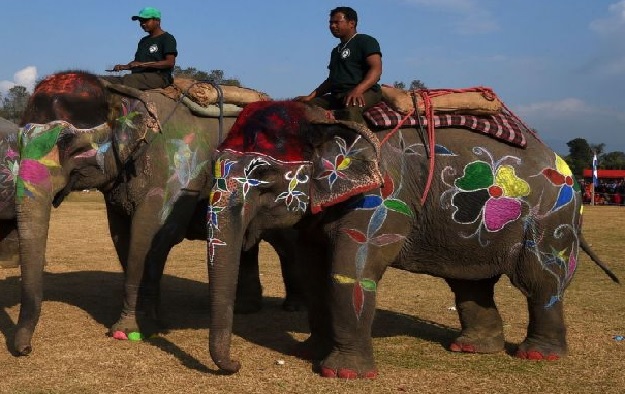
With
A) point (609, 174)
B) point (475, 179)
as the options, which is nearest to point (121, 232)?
point (475, 179)

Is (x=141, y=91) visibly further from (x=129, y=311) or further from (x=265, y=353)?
(x=265, y=353)

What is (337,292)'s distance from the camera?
5.91 meters

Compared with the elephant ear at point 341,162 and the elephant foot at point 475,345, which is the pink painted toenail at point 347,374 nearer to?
the elephant ear at point 341,162

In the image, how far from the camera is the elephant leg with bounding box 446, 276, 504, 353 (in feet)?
22.9

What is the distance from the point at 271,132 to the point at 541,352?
2.83 m

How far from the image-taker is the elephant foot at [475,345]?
692cm

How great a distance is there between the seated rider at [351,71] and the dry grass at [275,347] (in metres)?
2.01

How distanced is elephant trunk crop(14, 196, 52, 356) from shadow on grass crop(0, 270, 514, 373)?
594 mm

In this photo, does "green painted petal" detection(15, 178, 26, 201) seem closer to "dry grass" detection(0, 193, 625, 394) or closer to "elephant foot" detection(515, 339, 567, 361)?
"dry grass" detection(0, 193, 625, 394)

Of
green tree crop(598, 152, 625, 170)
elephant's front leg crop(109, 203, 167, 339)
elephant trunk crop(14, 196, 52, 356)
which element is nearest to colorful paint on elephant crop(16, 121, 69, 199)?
elephant trunk crop(14, 196, 52, 356)

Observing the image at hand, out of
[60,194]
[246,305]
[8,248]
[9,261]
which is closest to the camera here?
[60,194]

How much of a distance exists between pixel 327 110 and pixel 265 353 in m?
2.04

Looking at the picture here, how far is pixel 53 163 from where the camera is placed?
673 centimetres

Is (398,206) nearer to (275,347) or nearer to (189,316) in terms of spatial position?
(275,347)
